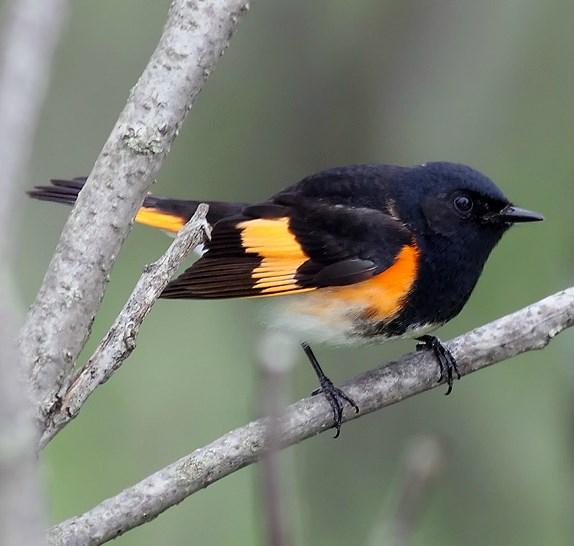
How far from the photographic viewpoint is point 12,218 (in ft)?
2.33

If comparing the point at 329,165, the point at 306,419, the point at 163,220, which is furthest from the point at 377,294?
the point at 329,165

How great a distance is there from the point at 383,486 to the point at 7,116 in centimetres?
344

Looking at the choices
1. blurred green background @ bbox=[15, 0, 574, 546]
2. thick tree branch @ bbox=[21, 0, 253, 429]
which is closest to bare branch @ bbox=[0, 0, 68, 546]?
thick tree branch @ bbox=[21, 0, 253, 429]

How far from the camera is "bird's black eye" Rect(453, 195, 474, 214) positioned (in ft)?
9.75

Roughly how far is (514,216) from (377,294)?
503 millimetres

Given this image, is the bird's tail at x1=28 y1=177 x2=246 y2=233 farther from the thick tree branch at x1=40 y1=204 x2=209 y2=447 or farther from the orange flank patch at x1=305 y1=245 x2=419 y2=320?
the thick tree branch at x1=40 y1=204 x2=209 y2=447

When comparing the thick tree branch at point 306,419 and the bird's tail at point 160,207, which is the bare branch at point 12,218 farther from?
the bird's tail at point 160,207

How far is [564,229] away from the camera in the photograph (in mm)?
3820

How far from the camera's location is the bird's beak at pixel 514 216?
2914 millimetres

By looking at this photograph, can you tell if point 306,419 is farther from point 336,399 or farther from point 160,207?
point 160,207

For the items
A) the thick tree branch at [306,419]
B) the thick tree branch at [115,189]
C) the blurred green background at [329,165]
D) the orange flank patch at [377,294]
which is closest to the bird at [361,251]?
the orange flank patch at [377,294]

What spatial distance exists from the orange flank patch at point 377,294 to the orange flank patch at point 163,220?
0.56m

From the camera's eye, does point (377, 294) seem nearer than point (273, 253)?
Yes

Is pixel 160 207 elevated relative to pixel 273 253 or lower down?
elevated
